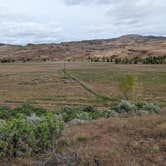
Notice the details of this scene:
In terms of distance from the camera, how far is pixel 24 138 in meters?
6.97

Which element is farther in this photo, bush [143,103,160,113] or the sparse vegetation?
bush [143,103,160,113]

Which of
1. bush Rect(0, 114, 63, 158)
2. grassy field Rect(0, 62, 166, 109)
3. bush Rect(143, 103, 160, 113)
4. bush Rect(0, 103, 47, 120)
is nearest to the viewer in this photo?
bush Rect(0, 114, 63, 158)

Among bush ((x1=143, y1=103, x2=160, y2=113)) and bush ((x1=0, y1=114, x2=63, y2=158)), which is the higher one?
bush ((x1=0, y1=114, x2=63, y2=158))

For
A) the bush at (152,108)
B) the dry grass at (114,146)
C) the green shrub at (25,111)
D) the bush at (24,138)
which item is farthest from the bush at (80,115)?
the bush at (24,138)

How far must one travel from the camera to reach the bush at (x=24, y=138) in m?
6.77

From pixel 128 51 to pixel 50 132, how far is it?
572 feet

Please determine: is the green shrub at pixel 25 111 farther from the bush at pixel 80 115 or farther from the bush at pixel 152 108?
the bush at pixel 152 108

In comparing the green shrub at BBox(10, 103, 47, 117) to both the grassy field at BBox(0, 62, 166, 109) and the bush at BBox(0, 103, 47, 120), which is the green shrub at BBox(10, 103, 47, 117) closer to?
the bush at BBox(0, 103, 47, 120)

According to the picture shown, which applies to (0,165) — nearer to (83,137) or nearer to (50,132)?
(50,132)

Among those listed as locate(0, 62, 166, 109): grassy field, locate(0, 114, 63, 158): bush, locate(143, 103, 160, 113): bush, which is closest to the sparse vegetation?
locate(0, 114, 63, 158): bush

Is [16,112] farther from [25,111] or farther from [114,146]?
[114,146]

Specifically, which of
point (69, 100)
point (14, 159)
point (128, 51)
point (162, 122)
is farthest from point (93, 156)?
point (128, 51)

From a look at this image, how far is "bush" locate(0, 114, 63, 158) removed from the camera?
6773 mm

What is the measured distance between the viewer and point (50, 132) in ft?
24.2
